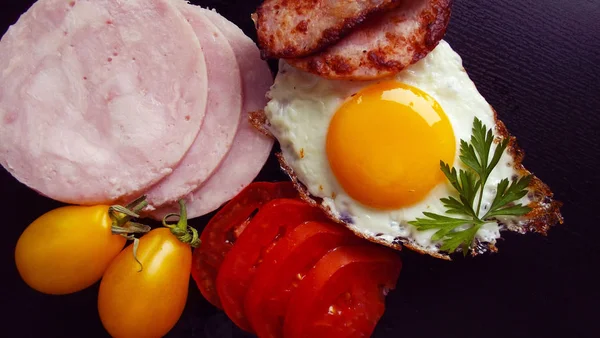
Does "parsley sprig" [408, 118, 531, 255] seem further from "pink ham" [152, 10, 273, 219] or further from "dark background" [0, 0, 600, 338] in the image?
"pink ham" [152, 10, 273, 219]

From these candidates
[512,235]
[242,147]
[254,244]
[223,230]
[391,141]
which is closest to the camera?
[391,141]

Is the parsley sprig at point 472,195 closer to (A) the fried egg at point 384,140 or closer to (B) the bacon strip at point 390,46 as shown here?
(A) the fried egg at point 384,140

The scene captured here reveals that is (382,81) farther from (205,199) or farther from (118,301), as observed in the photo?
(118,301)

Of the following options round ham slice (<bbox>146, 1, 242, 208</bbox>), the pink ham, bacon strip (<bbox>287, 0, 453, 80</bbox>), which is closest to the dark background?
the pink ham

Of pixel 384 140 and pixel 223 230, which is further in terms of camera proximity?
pixel 223 230

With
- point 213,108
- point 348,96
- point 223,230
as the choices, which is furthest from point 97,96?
point 348,96

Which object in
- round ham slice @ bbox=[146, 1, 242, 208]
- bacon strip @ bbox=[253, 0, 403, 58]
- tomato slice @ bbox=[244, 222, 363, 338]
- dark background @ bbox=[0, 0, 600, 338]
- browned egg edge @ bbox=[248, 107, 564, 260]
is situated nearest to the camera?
bacon strip @ bbox=[253, 0, 403, 58]

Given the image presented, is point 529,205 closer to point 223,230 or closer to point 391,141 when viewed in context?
point 391,141

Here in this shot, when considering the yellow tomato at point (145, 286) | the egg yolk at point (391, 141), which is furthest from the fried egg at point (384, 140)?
the yellow tomato at point (145, 286)
